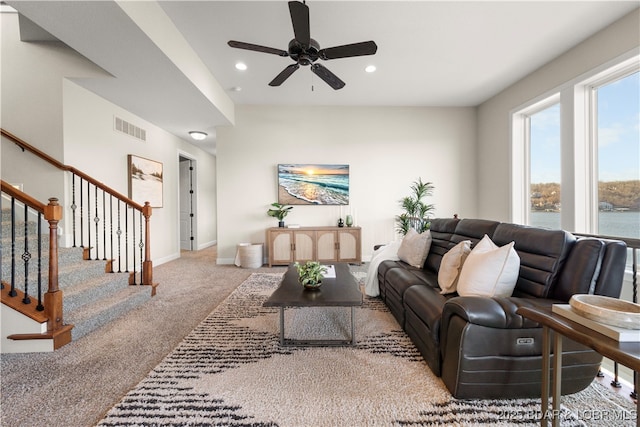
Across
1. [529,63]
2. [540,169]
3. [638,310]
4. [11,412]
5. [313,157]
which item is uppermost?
[529,63]

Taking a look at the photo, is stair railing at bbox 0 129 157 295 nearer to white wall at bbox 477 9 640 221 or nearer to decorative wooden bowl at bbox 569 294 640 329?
decorative wooden bowl at bbox 569 294 640 329

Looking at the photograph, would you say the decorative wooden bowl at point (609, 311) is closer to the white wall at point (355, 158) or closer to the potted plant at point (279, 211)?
the white wall at point (355, 158)

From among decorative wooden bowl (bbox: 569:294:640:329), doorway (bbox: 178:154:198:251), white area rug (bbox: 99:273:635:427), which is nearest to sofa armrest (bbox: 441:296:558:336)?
decorative wooden bowl (bbox: 569:294:640:329)

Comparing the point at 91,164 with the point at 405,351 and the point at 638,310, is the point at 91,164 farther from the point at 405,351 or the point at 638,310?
the point at 638,310

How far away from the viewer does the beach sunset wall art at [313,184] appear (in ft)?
17.0

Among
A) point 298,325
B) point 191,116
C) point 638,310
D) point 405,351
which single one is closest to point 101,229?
point 191,116

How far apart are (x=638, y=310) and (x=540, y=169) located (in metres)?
4.07

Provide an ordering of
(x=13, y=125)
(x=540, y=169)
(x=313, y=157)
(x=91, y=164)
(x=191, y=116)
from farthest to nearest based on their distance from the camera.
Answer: (x=313, y=157), (x=191, y=116), (x=540, y=169), (x=91, y=164), (x=13, y=125)

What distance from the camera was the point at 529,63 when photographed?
371cm

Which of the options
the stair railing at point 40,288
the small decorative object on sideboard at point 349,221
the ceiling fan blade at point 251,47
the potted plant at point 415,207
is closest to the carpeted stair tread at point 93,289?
the stair railing at point 40,288

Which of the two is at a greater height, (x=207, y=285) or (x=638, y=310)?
(x=638, y=310)

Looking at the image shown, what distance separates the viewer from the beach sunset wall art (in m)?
5.18

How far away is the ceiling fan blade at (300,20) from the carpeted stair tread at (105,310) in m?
3.03

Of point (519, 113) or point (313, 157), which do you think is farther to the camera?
point (313, 157)
